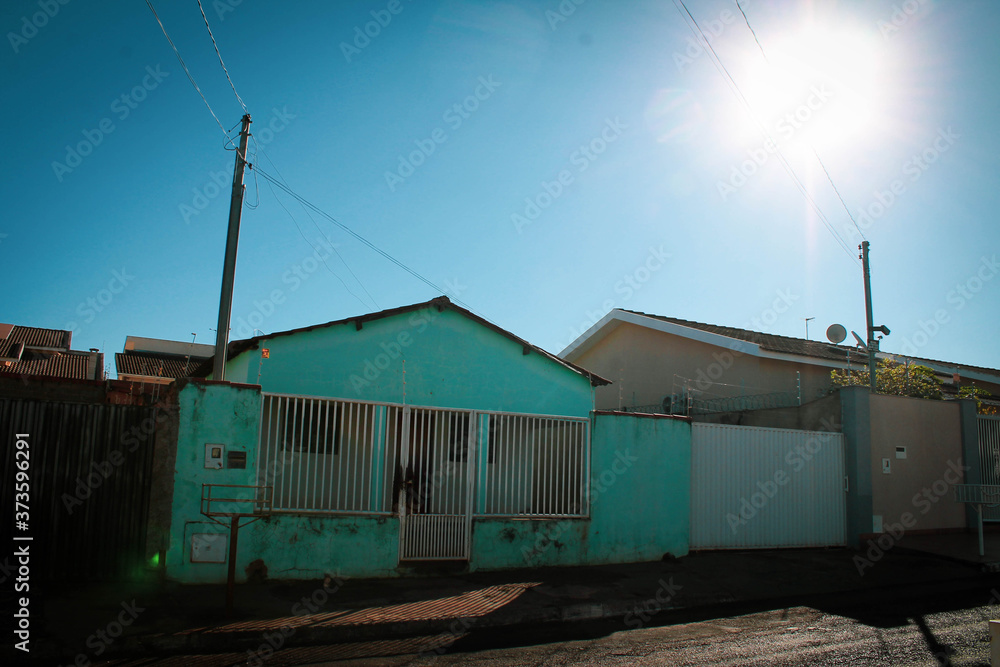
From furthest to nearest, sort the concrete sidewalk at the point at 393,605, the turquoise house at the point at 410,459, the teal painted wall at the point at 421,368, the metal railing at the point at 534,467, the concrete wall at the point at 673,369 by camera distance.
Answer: the concrete wall at the point at 673,369 < the teal painted wall at the point at 421,368 < the metal railing at the point at 534,467 < the turquoise house at the point at 410,459 < the concrete sidewalk at the point at 393,605

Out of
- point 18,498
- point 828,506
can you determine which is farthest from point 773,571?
point 18,498

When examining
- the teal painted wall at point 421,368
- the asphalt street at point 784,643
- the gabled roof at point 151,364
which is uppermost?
the gabled roof at point 151,364

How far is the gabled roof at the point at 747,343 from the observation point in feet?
56.4

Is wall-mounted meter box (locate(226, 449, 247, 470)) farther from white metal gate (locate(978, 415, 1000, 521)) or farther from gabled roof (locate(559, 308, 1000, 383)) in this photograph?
white metal gate (locate(978, 415, 1000, 521))

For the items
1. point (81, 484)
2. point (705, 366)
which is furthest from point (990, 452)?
point (81, 484)

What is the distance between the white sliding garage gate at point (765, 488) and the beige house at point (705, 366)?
297 centimetres

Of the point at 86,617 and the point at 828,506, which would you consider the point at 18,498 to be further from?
the point at 828,506

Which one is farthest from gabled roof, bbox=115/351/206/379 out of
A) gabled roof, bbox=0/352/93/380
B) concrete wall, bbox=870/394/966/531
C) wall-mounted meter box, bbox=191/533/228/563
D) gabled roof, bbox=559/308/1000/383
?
concrete wall, bbox=870/394/966/531

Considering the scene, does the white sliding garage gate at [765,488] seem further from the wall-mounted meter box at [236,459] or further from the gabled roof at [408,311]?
the wall-mounted meter box at [236,459]

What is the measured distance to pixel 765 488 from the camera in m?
11.9

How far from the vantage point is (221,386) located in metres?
7.94

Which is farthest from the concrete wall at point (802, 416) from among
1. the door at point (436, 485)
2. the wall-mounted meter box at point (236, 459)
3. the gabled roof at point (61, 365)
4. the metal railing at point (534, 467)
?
the gabled roof at point (61, 365)

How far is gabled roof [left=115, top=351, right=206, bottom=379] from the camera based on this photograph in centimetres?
3250

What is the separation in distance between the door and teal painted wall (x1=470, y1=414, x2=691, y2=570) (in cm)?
35
